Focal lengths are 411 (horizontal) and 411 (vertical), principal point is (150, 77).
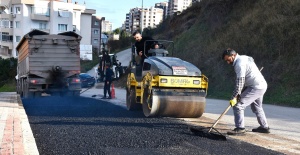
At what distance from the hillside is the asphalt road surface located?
8.63 metres

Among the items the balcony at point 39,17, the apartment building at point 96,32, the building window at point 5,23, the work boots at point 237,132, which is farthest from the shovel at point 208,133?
the apartment building at point 96,32

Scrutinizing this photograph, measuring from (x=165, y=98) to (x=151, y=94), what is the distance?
1.17ft

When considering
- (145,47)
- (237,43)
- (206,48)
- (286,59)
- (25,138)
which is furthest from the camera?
(206,48)

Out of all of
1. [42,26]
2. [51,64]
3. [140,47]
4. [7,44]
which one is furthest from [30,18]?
[140,47]

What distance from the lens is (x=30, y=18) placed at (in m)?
61.8

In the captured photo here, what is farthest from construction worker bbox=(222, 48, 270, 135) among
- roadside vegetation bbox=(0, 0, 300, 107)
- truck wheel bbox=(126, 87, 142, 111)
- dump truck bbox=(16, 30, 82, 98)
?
dump truck bbox=(16, 30, 82, 98)

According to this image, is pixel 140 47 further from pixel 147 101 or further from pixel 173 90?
pixel 173 90

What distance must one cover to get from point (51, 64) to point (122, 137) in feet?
34.3

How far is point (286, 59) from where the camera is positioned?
64.0 feet

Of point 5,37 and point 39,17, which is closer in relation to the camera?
point 39,17

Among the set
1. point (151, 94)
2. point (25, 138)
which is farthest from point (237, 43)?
point (25, 138)

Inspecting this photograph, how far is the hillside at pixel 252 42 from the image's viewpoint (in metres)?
18.6

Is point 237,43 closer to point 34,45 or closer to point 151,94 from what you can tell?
point 34,45

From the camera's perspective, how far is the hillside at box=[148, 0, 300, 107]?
18.6 metres
